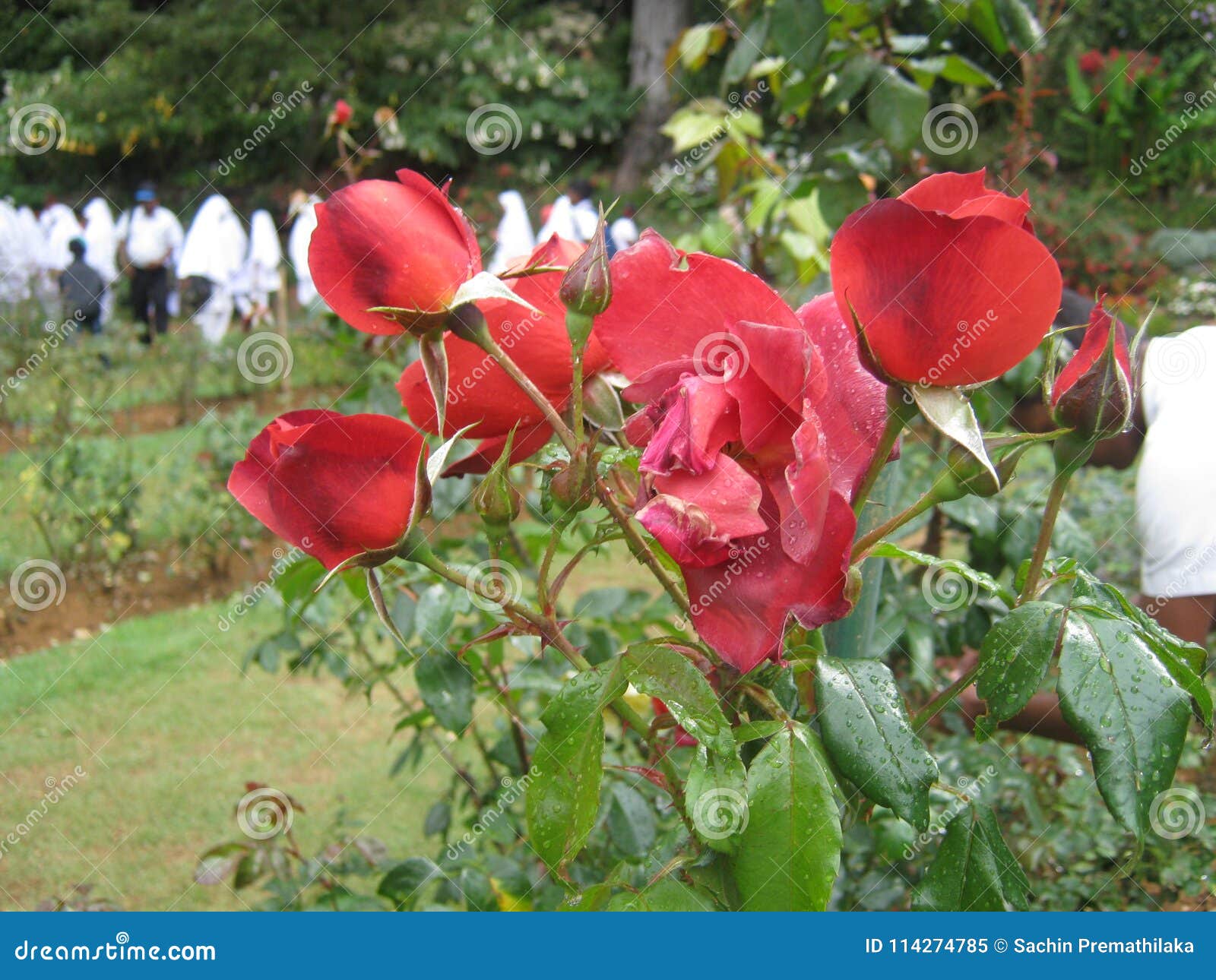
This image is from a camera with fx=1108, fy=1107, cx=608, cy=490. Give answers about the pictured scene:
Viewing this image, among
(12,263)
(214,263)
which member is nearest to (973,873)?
(12,263)

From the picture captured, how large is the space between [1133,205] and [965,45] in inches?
93.5

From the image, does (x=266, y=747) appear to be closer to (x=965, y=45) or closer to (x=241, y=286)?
(x=241, y=286)

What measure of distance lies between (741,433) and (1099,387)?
0.54 ft

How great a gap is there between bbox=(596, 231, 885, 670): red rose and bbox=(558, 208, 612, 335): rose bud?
1.0 inches

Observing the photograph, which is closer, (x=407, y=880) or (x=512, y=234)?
(x=407, y=880)

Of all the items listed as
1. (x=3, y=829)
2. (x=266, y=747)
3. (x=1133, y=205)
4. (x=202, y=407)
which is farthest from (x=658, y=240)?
(x=1133, y=205)

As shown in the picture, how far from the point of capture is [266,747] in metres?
2.82

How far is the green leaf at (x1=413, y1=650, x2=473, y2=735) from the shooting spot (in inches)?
37.5

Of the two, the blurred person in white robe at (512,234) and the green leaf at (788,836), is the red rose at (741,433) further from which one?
the blurred person in white robe at (512,234)

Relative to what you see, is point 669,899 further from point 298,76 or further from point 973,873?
point 298,76

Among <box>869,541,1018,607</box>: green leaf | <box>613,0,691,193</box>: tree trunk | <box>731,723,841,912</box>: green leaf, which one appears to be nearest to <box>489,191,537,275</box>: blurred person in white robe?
<box>869,541,1018,607</box>: green leaf

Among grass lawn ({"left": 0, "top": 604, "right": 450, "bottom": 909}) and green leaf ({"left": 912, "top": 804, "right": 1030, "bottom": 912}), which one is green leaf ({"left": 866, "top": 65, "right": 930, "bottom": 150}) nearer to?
green leaf ({"left": 912, "top": 804, "right": 1030, "bottom": 912})

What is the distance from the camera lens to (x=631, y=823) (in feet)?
3.44

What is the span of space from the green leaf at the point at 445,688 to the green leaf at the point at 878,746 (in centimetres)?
53
